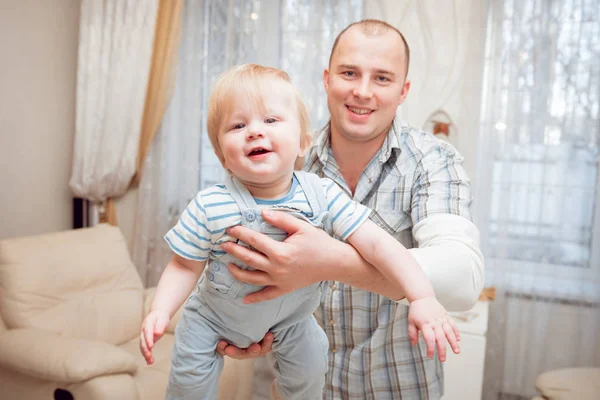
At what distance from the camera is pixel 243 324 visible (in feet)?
3.56

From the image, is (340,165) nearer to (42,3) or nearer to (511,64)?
(511,64)

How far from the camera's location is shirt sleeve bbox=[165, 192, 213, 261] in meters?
1.03

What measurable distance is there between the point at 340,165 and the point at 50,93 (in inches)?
103

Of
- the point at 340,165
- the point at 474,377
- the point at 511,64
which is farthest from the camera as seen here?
the point at 511,64

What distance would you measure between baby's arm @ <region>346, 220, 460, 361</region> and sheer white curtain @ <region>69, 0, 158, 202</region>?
2733mm

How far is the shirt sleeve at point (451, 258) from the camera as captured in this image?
1107 mm

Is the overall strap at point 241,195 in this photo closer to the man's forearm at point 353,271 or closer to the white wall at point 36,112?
the man's forearm at point 353,271

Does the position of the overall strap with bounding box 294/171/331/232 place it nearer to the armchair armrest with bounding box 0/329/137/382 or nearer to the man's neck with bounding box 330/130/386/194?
the man's neck with bounding box 330/130/386/194

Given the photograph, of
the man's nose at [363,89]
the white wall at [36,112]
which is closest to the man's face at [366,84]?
the man's nose at [363,89]

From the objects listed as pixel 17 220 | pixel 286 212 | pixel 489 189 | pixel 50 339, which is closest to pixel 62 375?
pixel 50 339

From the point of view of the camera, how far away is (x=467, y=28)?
2.87 m

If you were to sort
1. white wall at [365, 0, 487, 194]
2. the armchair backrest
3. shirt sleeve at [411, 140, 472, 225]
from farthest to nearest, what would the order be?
1. white wall at [365, 0, 487, 194]
2. the armchair backrest
3. shirt sleeve at [411, 140, 472, 225]

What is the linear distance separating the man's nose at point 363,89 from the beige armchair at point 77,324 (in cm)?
159

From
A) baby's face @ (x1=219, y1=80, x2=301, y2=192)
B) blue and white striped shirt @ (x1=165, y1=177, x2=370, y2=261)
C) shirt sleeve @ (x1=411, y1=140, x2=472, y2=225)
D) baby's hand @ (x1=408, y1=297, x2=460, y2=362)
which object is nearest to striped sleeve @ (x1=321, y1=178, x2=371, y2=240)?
blue and white striped shirt @ (x1=165, y1=177, x2=370, y2=261)
